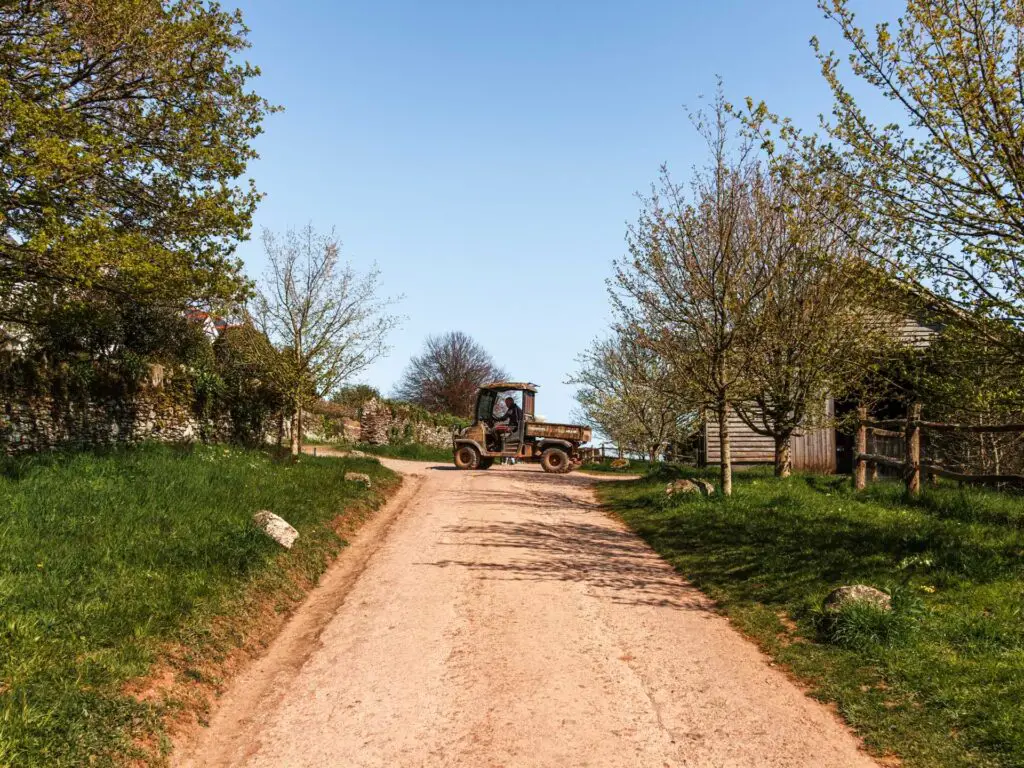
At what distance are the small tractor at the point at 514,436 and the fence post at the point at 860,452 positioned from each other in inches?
428

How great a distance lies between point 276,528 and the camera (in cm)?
891

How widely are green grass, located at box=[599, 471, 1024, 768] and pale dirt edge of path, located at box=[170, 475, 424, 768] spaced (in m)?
4.46

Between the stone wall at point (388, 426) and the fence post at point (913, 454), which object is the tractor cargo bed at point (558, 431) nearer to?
the fence post at point (913, 454)

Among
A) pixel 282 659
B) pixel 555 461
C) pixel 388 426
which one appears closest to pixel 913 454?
pixel 282 659

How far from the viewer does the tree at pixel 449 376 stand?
60719mm

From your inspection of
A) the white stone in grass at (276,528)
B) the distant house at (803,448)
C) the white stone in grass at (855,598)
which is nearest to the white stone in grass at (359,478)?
the white stone in grass at (276,528)

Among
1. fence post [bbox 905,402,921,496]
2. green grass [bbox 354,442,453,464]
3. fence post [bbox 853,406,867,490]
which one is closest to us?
fence post [bbox 905,402,921,496]

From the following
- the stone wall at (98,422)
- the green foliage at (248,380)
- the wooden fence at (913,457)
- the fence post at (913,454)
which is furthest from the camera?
the green foliage at (248,380)

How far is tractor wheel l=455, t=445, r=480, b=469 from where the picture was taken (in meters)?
24.0

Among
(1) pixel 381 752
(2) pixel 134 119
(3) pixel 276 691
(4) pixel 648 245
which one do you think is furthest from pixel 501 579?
(2) pixel 134 119

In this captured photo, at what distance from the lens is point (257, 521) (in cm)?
901

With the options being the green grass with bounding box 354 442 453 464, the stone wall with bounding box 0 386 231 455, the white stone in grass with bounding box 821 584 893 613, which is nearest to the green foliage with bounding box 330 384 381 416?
the green grass with bounding box 354 442 453 464

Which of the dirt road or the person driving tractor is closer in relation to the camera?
the dirt road

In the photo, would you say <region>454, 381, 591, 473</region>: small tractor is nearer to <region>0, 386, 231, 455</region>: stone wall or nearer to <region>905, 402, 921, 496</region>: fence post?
<region>0, 386, 231, 455</region>: stone wall
